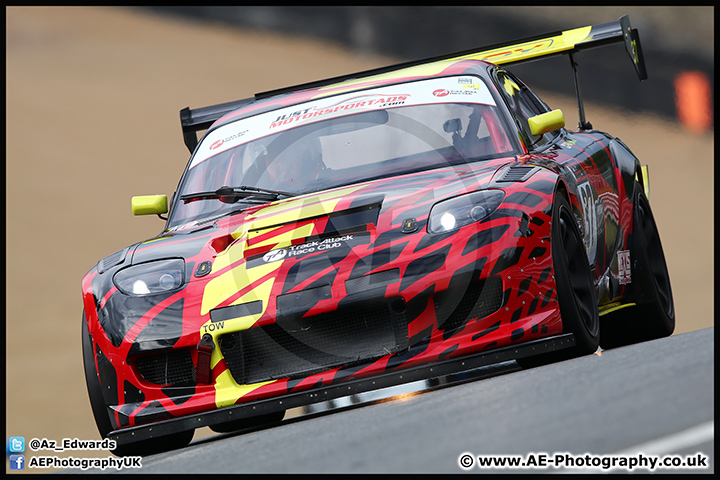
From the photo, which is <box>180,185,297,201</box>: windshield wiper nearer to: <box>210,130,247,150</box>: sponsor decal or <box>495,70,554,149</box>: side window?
<box>210,130,247,150</box>: sponsor decal

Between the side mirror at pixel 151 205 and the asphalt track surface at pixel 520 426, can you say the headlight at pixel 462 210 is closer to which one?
the asphalt track surface at pixel 520 426

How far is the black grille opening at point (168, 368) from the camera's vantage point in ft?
13.4

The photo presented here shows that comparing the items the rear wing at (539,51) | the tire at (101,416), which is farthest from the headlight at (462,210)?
the rear wing at (539,51)

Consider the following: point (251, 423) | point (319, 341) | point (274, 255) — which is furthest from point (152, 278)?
point (251, 423)

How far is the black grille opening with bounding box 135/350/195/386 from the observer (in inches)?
160

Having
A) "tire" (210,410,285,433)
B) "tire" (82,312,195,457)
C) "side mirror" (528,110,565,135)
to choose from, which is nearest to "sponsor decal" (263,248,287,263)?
"tire" (82,312,195,457)

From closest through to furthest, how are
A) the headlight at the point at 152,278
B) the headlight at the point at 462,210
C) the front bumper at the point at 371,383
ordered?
1. the front bumper at the point at 371,383
2. the headlight at the point at 462,210
3. the headlight at the point at 152,278

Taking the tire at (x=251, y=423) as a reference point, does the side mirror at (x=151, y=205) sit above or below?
above

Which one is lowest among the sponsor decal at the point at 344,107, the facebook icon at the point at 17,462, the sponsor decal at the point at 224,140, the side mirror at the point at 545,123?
the facebook icon at the point at 17,462

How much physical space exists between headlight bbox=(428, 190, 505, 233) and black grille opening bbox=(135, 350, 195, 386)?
107cm

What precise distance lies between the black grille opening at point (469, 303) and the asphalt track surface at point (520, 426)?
249 mm

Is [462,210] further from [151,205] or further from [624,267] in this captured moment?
[151,205]

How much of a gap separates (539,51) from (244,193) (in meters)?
2.55

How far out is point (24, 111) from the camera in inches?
1041
